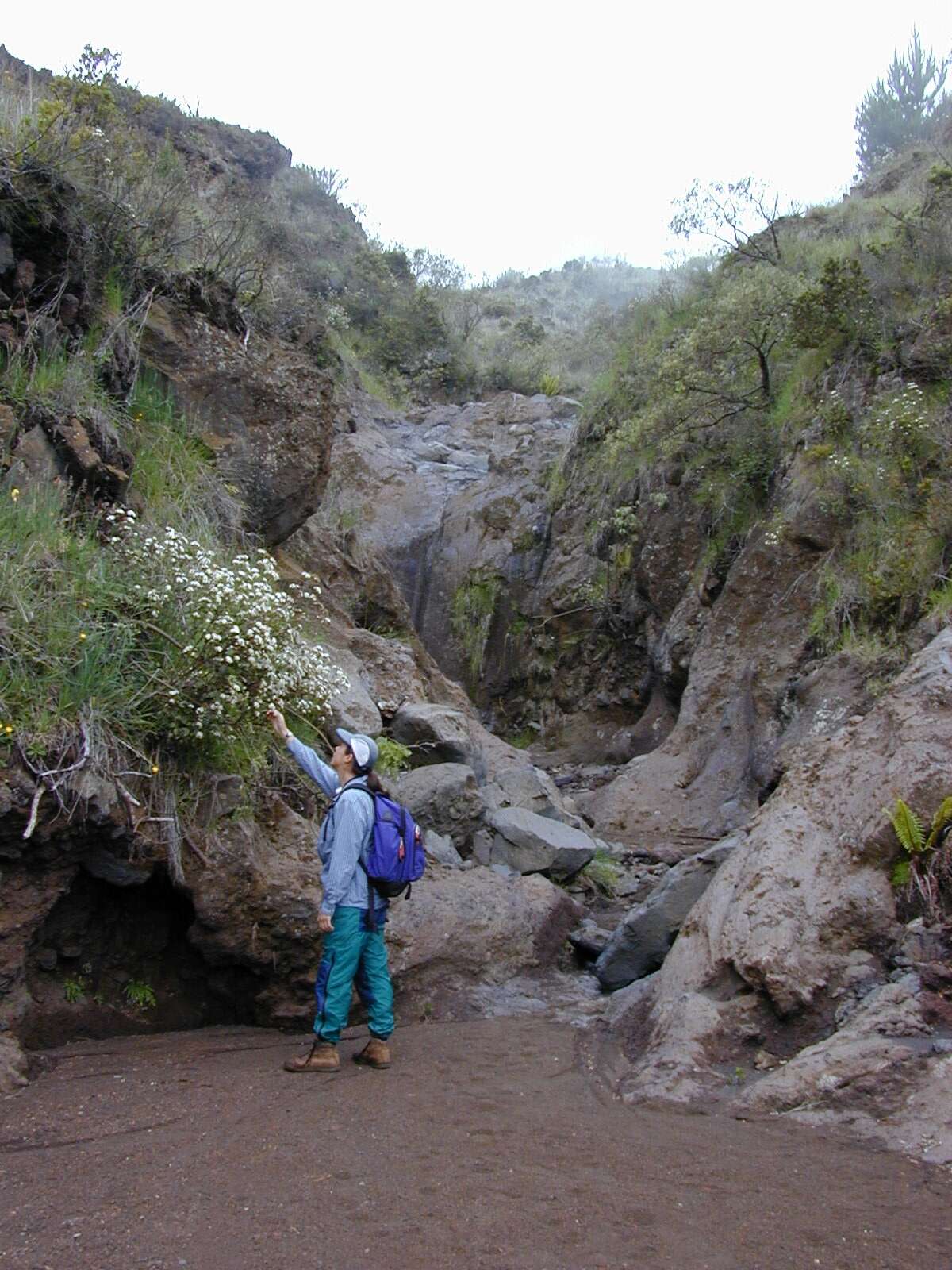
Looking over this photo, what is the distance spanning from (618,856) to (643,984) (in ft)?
13.5

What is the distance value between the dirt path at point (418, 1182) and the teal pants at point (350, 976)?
0.26m

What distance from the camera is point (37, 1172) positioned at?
11.6 ft

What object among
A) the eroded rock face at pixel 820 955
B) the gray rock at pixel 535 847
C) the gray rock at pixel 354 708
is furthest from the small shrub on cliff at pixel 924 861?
the gray rock at pixel 354 708

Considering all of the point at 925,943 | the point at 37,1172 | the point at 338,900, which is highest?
the point at 925,943

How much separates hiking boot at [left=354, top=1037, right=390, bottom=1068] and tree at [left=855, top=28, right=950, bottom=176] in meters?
33.3

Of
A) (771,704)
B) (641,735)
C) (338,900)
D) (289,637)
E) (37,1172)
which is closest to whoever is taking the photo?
(37,1172)

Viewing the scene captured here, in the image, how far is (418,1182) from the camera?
135 inches

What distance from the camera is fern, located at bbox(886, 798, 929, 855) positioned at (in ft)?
16.4

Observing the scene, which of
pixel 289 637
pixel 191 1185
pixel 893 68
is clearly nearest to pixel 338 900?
pixel 191 1185

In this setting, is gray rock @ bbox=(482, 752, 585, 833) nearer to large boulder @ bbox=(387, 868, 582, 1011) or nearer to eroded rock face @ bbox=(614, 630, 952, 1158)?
large boulder @ bbox=(387, 868, 582, 1011)

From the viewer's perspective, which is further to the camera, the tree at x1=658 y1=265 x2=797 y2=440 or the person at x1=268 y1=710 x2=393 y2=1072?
the tree at x1=658 y1=265 x2=797 y2=440

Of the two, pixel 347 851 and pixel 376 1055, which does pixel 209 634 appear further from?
pixel 376 1055

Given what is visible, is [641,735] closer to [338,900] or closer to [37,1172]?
[338,900]

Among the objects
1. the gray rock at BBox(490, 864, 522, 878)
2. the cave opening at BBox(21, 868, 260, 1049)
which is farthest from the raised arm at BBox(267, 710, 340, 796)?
the gray rock at BBox(490, 864, 522, 878)
